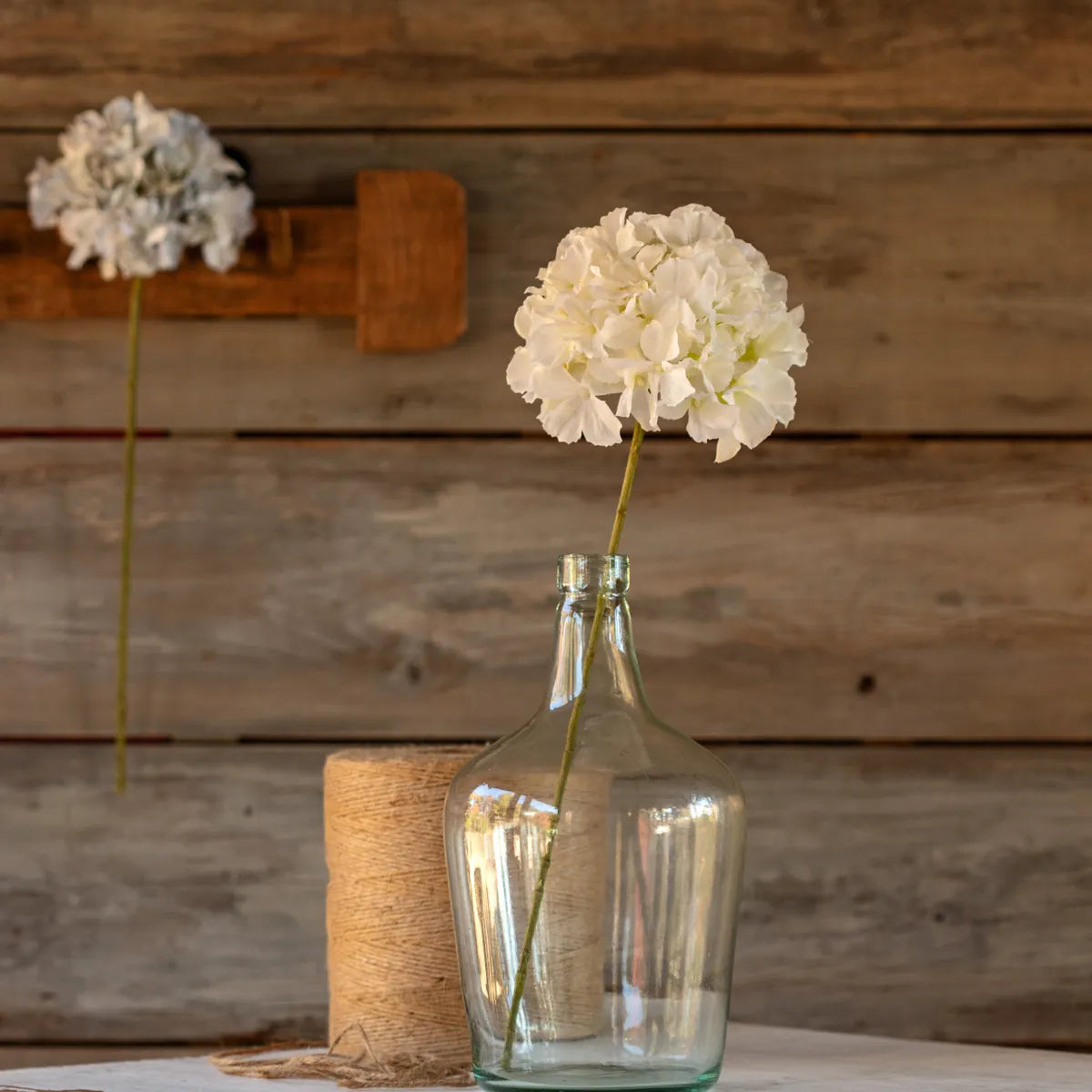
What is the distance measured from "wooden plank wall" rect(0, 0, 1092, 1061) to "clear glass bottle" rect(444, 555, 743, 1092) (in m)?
0.42

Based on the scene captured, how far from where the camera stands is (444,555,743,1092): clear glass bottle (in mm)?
621

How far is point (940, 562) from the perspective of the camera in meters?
1.07

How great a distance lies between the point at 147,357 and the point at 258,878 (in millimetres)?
380

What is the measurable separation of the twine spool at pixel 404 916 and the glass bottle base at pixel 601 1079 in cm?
9

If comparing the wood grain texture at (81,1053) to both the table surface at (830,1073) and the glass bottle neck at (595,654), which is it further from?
the glass bottle neck at (595,654)

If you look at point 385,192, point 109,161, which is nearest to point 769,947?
point 385,192

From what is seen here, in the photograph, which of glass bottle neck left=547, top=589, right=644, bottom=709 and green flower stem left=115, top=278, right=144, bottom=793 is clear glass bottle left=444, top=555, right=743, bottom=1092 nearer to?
glass bottle neck left=547, top=589, right=644, bottom=709

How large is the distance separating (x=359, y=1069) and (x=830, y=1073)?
0.23m

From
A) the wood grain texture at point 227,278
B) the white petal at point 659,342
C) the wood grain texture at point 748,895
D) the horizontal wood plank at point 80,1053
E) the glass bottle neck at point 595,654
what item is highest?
the wood grain texture at point 227,278

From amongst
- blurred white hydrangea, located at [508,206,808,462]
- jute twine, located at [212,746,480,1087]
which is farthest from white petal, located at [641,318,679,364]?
jute twine, located at [212,746,480,1087]

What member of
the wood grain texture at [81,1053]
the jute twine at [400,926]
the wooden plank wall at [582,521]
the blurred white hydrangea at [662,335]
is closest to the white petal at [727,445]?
the blurred white hydrangea at [662,335]

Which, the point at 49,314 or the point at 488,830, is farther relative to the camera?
the point at 49,314

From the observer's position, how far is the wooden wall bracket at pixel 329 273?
104cm

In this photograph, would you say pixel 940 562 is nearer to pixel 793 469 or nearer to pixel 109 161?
pixel 793 469
